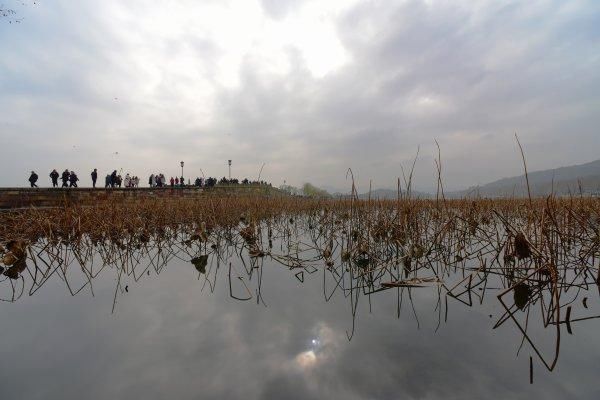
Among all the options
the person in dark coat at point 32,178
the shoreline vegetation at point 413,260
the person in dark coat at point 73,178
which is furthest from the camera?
the person in dark coat at point 73,178

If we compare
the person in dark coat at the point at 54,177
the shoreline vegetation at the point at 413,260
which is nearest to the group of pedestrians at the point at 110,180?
the person in dark coat at the point at 54,177

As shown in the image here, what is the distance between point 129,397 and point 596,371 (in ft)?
12.3

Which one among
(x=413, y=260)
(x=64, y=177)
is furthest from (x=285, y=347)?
(x=64, y=177)

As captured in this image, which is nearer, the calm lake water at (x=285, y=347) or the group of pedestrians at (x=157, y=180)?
the calm lake water at (x=285, y=347)

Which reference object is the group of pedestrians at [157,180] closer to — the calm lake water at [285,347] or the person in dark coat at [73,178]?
the person in dark coat at [73,178]

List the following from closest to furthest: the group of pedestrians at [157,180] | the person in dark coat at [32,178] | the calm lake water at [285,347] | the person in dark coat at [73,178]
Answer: the calm lake water at [285,347] < the person in dark coat at [32,178] < the person in dark coat at [73,178] < the group of pedestrians at [157,180]

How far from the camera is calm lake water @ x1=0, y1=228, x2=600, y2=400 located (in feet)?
7.25

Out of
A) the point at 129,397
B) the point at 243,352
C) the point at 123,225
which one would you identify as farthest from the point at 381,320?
the point at 123,225

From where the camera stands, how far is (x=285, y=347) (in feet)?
9.16

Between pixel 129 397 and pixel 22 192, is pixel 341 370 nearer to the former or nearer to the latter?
pixel 129 397

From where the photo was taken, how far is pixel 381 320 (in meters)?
3.30

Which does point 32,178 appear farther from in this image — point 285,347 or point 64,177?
point 285,347

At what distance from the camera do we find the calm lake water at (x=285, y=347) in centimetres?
221

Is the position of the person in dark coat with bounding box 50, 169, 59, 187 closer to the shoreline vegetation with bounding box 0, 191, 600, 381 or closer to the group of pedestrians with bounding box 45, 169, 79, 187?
the group of pedestrians with bounding box 45, 169, 79, 187
